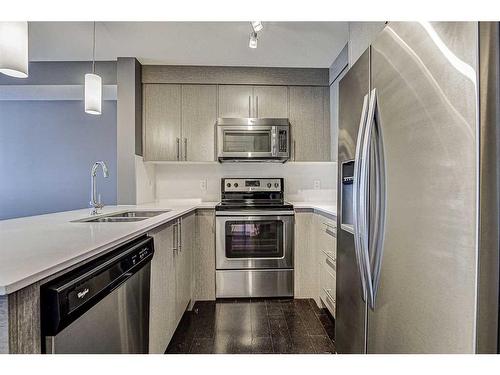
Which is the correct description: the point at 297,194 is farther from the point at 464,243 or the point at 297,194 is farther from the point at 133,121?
the point at 464,243

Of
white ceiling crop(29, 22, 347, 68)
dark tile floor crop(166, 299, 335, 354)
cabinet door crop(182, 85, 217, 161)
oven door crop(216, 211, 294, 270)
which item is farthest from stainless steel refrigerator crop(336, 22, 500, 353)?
cabinet door crop(182, 85, 217, 161)

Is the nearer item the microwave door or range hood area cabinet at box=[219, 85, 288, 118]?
the microwave door

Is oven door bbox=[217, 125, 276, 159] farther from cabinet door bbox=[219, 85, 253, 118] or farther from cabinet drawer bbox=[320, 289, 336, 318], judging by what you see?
cabinet drawer bbox=[320, 289, 336, 318]

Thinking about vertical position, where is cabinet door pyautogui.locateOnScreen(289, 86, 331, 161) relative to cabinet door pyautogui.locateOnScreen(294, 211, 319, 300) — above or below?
above

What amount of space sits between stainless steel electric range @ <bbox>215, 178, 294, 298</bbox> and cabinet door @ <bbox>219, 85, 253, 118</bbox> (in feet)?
3.33

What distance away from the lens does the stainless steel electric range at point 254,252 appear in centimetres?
287

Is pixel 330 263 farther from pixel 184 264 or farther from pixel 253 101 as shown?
pixel 253 101

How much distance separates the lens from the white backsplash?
11.5ft

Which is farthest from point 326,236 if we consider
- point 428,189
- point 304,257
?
point 428,189

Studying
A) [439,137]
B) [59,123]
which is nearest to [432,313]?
[439,137]

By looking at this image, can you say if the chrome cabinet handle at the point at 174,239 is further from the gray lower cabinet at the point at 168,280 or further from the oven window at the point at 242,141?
the oven window at the point at 242,141

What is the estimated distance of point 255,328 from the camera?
2316mm

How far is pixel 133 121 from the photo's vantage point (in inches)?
116

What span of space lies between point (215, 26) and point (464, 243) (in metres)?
2.30
